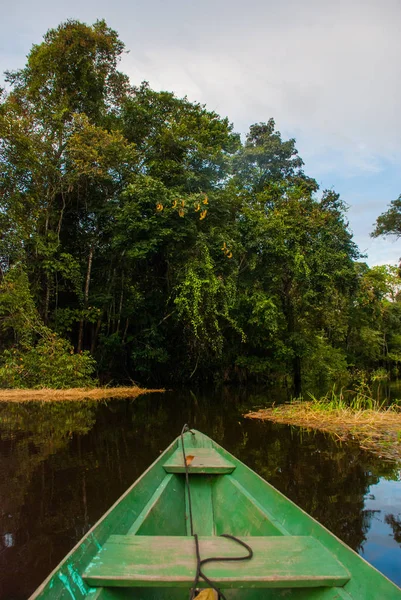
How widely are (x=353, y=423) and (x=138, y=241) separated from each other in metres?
8.04

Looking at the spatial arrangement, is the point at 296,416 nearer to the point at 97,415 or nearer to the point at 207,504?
the point at 97,415

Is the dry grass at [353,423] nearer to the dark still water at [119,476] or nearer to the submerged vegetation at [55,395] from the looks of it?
the dark still water at [119,476]

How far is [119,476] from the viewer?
3.91 meters

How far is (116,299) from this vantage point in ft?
46.1

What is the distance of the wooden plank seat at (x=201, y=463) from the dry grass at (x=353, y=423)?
292 cm

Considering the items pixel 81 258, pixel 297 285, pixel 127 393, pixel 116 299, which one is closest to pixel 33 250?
pixel 81 258

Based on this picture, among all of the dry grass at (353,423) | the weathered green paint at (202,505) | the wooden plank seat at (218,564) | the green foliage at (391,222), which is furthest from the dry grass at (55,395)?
the green foliage at (391,222)

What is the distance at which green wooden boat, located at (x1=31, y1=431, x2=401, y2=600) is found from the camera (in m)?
1.41

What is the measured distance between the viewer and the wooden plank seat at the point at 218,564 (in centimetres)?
141

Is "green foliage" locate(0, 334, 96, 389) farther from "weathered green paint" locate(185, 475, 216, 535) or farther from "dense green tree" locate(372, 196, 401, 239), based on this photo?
"dense green tree" locate(372, 196, 401, 239)

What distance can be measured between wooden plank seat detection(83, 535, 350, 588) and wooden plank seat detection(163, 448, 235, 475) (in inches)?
40.0

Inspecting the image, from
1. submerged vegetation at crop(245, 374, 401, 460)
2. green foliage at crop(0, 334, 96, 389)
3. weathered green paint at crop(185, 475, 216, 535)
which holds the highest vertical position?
green foliage at crop(0, 334, 96, 389)

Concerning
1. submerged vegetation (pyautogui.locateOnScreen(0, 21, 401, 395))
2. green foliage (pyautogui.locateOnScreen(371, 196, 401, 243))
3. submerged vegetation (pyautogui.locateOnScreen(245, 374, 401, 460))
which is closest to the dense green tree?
green foliage (pyautogui.locateOnScreen(371, 196, 401, 243))

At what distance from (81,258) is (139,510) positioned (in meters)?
12.8
